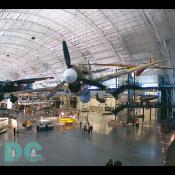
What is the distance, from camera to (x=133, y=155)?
21.0 meters

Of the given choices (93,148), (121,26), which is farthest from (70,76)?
(121,26)

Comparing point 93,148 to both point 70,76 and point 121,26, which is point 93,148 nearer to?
point 70,76

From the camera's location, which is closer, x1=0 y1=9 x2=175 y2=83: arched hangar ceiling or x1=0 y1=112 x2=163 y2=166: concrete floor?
x1=0 y1=112 x2=163 y2=166: concrete floor

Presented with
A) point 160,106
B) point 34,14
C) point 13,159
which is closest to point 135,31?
point 160,106

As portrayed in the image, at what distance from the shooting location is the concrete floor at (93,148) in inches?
750

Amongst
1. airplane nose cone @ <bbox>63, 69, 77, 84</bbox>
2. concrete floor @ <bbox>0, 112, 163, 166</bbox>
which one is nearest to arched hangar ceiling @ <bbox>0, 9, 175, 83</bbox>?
concrete floor @ <bbox>0, 112, 163, 166</bbox>

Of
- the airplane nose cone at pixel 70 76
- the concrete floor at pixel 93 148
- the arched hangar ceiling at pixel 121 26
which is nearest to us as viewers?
the concrete floor at pixel 93 148

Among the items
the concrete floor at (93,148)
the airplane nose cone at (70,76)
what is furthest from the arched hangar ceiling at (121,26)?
the airplane nose cone at (70,76)

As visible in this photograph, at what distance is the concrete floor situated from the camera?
62.5 feet

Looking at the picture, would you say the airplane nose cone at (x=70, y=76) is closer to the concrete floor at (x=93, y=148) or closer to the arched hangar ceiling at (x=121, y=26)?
the concrete floor at (x=93, y=148)

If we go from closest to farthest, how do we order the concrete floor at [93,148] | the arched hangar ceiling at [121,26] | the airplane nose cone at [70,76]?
the concrete floor at [93,148] < the airplane nose cone at [70,76] < the arched hangar ceiling at [121,26]

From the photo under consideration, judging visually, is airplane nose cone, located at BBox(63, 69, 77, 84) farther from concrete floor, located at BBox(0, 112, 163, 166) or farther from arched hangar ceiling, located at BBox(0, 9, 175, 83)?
arched hangar ceiling, located at BBox(0, 9, 175, 83)

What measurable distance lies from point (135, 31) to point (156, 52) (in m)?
4.96
